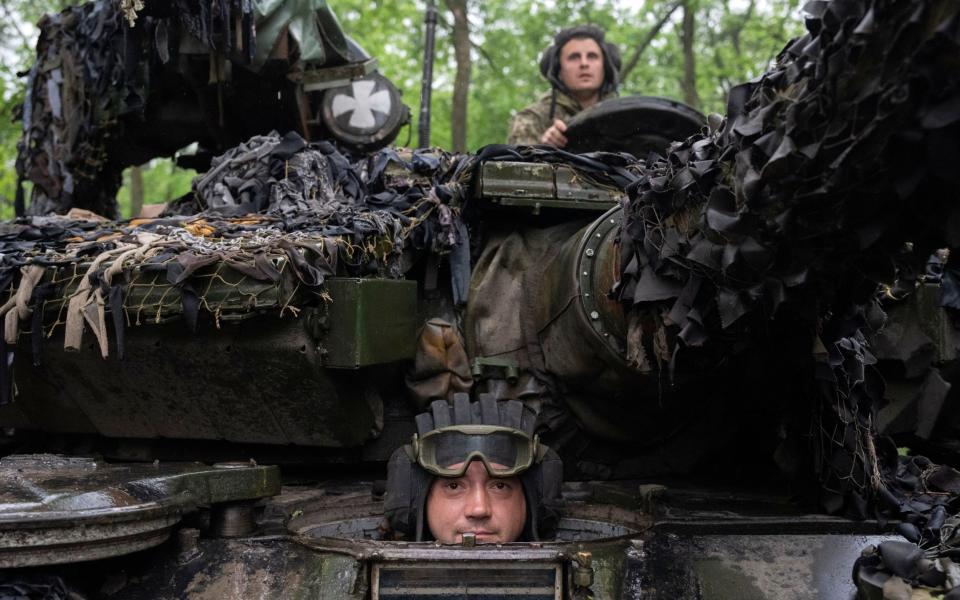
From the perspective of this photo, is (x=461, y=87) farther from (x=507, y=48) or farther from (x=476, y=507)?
(x=476, y=507)

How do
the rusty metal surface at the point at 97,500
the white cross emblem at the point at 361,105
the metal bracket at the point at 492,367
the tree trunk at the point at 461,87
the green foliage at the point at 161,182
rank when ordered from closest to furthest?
the rusty metal surface at the point at 97,500
the metal bracket at the point at 492,367
the white cross emblem at the point at 361,105
the tree trunk at the point at 461,87
the green foliage at the point at 161,182

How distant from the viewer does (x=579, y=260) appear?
4.68 metres

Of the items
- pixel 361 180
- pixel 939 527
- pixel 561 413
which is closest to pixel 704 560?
pixel 939 527

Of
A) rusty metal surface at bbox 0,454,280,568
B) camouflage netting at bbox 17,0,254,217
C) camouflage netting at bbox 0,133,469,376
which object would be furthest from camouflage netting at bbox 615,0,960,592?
camouflage netting at bbox 17,0,254,217

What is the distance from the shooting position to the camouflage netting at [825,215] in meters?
2.55

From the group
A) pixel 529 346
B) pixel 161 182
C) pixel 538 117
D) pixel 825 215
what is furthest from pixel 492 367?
pixel 161 182

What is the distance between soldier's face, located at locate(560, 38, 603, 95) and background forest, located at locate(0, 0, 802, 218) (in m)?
8.89

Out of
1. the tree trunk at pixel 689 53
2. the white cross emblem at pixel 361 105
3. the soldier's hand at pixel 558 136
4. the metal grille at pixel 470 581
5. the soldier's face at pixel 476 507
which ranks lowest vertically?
the metal grille at pixel 470 581

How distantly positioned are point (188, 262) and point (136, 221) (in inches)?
59.4

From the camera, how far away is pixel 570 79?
8008 mm

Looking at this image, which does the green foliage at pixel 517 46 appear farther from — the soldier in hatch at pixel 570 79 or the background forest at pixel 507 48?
the soldier in hatch at pixel 570 79

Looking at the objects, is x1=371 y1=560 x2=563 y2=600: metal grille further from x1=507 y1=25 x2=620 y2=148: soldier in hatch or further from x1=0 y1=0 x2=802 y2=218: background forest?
x1=0 y1=0 x2=802 y2=218: background forest

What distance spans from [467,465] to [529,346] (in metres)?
1.04

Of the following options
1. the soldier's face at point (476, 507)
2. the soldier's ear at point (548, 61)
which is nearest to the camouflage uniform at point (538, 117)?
the soldier's ear at point (548, 61)
